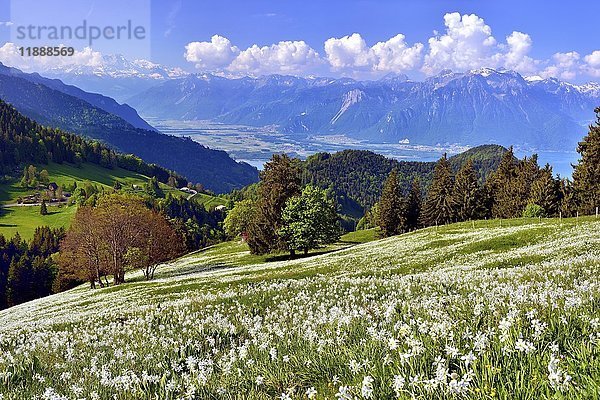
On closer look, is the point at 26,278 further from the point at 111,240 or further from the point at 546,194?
the point at 546,194

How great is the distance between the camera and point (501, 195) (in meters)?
94.6

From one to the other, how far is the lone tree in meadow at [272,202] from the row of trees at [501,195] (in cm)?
3966

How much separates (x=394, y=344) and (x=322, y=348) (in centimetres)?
174

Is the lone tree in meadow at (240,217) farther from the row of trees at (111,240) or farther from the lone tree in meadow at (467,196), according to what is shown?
the lone tree in meadow at (467,196)

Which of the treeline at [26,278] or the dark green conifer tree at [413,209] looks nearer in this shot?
the dark green conifer tree at [413,209]

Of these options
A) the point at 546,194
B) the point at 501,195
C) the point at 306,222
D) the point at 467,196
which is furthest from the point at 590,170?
the point at 306,222

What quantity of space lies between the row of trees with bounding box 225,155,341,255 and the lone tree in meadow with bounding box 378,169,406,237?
35328 mm

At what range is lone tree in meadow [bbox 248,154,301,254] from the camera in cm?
6456

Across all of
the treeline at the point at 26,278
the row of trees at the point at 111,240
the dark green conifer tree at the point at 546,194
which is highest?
the dark green conifer tree at the point at 546,194

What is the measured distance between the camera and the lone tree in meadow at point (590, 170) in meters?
74.3

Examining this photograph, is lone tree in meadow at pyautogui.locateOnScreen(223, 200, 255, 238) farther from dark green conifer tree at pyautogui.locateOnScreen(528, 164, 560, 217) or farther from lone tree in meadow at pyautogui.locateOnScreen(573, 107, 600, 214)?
lone tree in meadow at pyautogui.locateOnScreen(573, 107, 600, 214)

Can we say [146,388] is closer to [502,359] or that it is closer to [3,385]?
[3,385]

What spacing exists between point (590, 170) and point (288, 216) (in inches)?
2227

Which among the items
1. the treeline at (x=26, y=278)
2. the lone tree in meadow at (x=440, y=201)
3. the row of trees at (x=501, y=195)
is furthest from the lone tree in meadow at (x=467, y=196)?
the treeline at (x=26, y=278)
